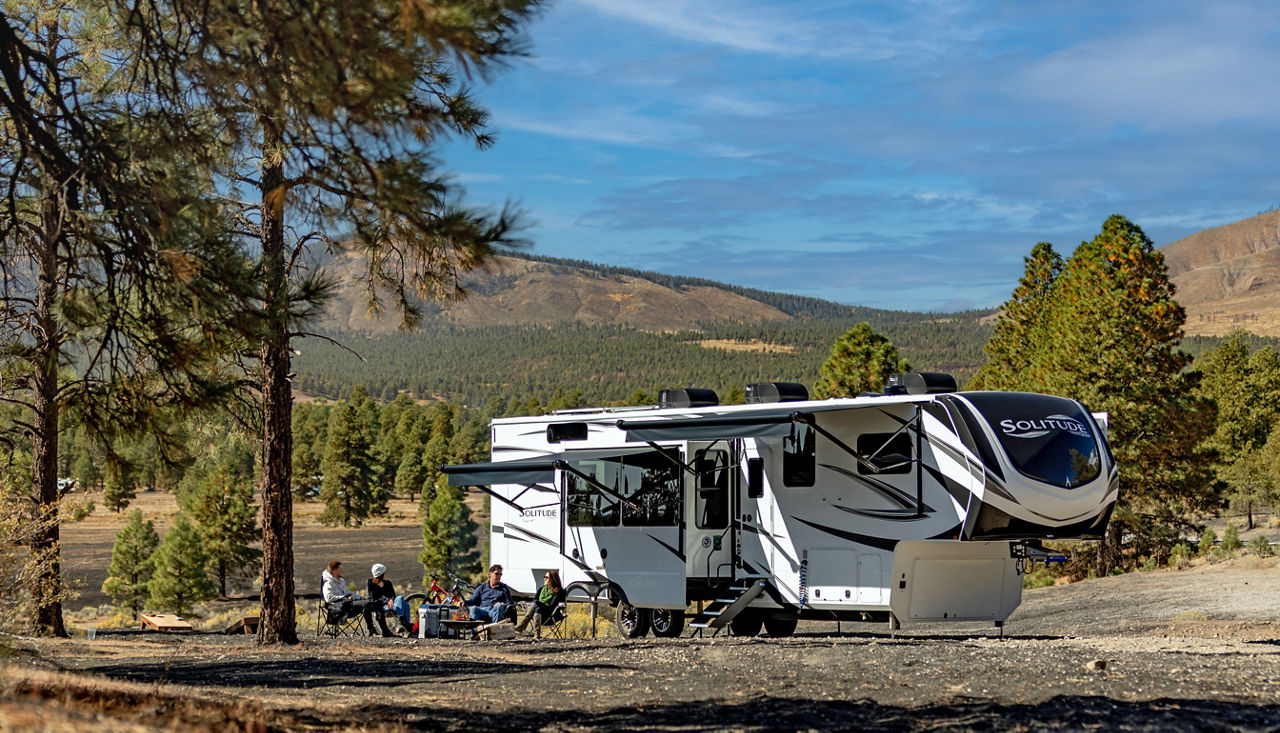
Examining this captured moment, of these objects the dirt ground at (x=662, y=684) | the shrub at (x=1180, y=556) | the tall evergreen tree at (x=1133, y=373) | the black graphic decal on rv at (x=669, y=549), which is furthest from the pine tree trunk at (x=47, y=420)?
the shrub at (x=1180, y=556)

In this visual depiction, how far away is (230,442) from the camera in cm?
1330

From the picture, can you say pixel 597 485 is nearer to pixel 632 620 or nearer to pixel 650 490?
pixel 650 490

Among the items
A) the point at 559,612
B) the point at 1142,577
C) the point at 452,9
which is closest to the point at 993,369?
the point at 1142,577

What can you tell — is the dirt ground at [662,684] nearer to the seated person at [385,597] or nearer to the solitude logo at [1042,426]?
the seated person at [385,597]

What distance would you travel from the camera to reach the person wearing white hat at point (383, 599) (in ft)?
50.2

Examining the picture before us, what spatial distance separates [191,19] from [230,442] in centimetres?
762

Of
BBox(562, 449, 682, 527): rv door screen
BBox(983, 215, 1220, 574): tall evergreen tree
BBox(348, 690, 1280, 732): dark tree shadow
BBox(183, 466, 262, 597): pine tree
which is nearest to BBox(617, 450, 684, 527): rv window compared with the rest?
BBox(562, 449, 682, 527): rv door screen

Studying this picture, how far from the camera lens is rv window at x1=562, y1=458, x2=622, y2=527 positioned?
15172 millimetres

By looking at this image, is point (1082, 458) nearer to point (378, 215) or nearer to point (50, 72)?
point (378, 215)

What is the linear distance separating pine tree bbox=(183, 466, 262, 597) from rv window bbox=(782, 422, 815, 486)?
32.2 meters

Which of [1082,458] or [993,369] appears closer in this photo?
[1082,458]

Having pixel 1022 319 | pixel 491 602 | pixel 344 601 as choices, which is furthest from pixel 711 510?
pixel 1022 319

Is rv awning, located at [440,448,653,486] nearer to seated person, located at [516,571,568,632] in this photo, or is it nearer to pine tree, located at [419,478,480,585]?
seated person, located at [516,571,568,632]

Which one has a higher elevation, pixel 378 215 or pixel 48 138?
pixel 48 138
